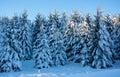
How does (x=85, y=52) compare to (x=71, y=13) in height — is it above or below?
below

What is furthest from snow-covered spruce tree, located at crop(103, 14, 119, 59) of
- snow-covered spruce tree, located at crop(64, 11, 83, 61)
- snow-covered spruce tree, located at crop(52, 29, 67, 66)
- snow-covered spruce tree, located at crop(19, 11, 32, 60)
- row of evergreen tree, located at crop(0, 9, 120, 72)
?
snow-covered spruce tree, located at crop(19, 11, 32, 60)

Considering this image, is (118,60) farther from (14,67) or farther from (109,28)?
(14,67)

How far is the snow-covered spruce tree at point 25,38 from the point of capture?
62.9 m

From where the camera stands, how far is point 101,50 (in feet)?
164

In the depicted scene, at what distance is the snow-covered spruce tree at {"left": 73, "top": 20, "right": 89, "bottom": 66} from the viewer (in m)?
51.2

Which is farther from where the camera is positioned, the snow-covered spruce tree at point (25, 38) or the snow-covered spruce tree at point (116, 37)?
the snow-covered spruce tree at point (25, 38)

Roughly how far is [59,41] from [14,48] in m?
10.3

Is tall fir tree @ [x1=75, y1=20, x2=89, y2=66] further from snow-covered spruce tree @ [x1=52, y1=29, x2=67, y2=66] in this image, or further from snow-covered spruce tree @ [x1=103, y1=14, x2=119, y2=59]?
snow-covered spruce tree @ [x1=103, y1=14, x2=119, y2=59]

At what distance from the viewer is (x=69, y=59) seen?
5728 centimetres

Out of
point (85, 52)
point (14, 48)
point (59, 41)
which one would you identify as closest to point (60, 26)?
point (59, 41)

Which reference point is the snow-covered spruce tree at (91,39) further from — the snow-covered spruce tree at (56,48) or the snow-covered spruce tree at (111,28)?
the snow-covered spruce tree at (111,28)

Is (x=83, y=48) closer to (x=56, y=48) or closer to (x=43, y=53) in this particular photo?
(x=56, y=48)

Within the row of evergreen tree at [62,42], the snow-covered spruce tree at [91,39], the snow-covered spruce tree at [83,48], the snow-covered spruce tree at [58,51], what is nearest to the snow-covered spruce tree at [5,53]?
the row of evergreen tree at [62,42]

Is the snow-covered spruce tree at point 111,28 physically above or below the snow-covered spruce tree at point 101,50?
above
